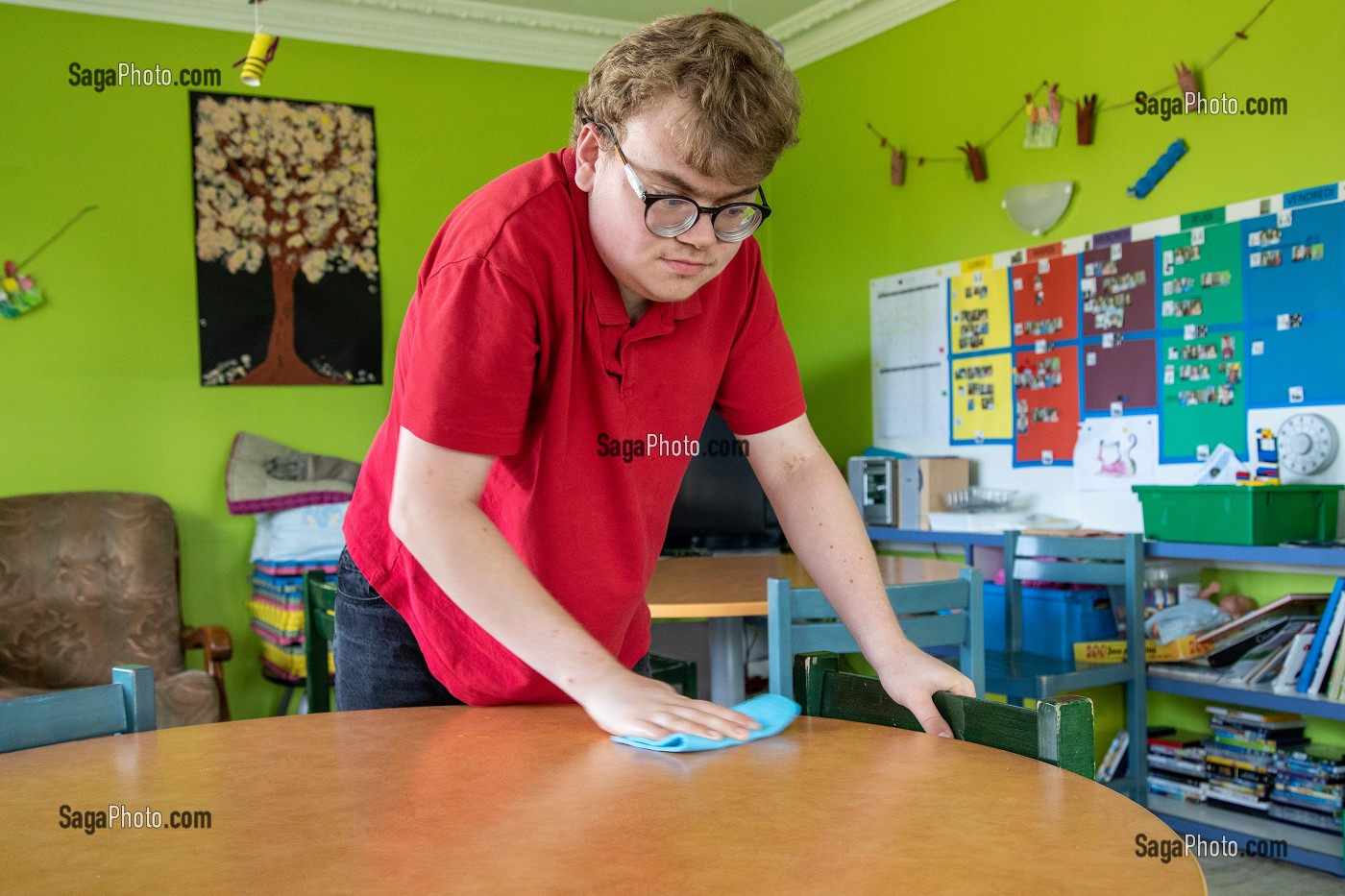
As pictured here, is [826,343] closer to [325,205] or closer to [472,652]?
[325,205]

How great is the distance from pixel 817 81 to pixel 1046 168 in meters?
1.46

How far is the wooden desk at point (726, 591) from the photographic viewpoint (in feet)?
9.04

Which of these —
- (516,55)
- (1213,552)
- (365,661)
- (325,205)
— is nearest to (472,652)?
(365,661)

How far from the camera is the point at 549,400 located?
1.22 meters

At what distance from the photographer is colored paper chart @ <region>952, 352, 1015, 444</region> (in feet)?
14.4

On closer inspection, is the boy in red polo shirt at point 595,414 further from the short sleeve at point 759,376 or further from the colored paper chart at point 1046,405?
the colored paper chart at point 1046,405

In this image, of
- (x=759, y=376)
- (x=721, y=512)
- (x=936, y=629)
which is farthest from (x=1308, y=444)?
(x=759, y=376)

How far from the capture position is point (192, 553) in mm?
4652

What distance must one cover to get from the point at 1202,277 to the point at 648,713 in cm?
316

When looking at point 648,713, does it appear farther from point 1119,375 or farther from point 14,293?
point 14,293

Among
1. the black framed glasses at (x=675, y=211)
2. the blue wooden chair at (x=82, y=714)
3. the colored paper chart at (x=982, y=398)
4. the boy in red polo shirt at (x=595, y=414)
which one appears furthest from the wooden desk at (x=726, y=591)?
the black framed glasses at (x=675, y=211)

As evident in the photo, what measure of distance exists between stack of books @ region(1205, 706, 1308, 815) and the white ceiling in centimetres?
283

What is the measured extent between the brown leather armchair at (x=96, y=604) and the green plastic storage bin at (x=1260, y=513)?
119 inches

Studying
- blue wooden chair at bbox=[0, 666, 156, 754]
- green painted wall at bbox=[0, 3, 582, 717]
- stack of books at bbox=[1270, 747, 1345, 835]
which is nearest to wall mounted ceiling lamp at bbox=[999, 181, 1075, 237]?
green painted wall at bbox=[0, 3, 582, 717]
